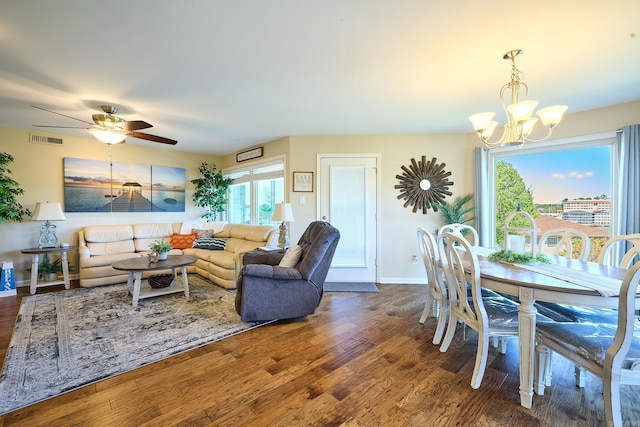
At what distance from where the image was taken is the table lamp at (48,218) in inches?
155

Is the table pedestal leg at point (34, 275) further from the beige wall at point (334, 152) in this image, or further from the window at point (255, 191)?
the window at point (255, 191)

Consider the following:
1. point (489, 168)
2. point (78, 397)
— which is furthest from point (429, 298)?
point (78, 397)

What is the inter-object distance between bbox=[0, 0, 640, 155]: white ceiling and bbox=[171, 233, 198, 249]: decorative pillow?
2.48m

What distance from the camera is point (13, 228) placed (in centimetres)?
421

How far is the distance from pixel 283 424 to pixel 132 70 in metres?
2.97

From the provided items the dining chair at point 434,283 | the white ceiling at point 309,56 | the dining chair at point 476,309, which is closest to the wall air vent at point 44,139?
the white ceiling at point 309,56

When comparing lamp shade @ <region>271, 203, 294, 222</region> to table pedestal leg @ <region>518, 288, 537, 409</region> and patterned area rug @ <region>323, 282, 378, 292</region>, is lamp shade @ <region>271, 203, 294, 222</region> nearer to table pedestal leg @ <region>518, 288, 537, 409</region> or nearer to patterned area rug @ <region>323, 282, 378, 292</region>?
patterned area rug @ <region>323, 282, 378, 292</region>

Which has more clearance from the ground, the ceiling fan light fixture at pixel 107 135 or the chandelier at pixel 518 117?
the ceiling fan light fixture at pixel 107 135

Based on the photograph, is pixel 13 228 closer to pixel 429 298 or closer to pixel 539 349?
pixel 429 298

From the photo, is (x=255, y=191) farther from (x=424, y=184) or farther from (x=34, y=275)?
(x=34, y=275)

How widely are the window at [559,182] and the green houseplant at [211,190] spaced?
17.1 feet

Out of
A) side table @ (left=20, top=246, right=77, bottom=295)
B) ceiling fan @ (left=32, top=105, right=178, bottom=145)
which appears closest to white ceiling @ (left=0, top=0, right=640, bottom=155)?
ceiling fan @ (left=32, top=105, right=178, bottom=145)

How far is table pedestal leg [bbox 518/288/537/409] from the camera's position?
167 centimetres

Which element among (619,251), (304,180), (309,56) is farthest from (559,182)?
Result: (309,56)
